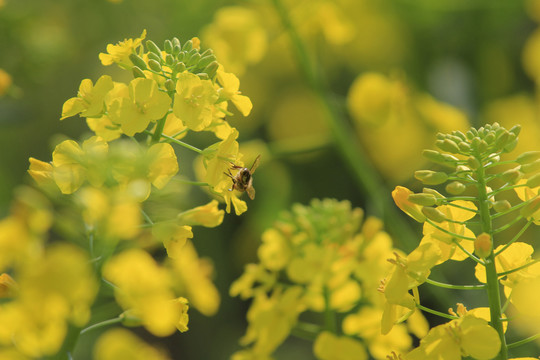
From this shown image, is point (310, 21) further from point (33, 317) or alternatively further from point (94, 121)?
point (33, 317)

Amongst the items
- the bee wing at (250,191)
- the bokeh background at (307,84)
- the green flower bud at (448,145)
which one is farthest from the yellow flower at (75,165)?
the bokeh background at (307,84)

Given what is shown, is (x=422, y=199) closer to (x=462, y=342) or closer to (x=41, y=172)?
(x=462, y=342)

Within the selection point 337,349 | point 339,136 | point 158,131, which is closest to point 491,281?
point 337,349

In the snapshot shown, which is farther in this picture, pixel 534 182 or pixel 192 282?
pixel 192 282

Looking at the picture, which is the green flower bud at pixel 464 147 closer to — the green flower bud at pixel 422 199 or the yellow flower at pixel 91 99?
the green flower bud at pixel 422 199

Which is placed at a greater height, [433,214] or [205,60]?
[205,60]

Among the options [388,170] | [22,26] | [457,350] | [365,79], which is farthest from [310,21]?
[457,350]

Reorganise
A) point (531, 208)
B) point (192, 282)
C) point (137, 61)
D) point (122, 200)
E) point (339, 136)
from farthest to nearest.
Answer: point (339, 136)
point (192, 282)
point (137, 61)
point (531, 208)
point (122, 200)
